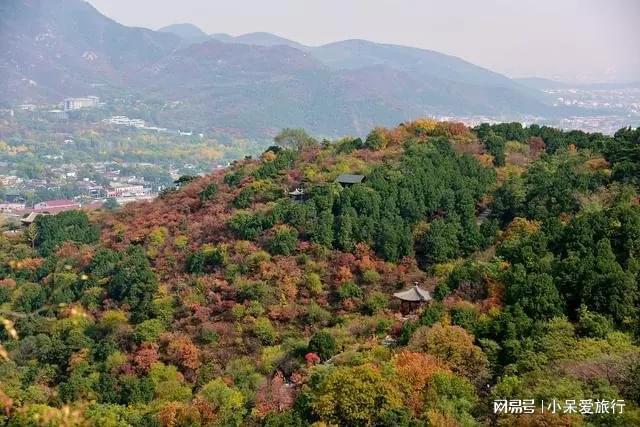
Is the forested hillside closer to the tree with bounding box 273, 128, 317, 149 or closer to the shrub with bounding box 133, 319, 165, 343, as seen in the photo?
the shrub with bounding box 133, 319, 165, 343

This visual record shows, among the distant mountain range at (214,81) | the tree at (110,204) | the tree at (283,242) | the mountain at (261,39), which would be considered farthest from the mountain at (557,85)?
the tree at (283,242)

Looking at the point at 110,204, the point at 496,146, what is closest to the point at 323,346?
the point at 496,146

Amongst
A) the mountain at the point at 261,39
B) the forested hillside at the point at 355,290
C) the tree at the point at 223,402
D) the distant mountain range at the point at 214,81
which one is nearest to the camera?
the forested hillside at the point at 355,290

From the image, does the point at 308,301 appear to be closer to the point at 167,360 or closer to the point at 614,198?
the point at 167,360

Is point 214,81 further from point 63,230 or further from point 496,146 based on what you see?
point 496,146

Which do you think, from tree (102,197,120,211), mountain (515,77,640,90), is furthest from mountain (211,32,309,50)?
tree (102,197,120,211)

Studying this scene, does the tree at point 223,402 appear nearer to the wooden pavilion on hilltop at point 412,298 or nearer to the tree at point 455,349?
the tree at point 455,349

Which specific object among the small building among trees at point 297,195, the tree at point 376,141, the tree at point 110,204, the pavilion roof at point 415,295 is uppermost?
the tree at point 376,141
